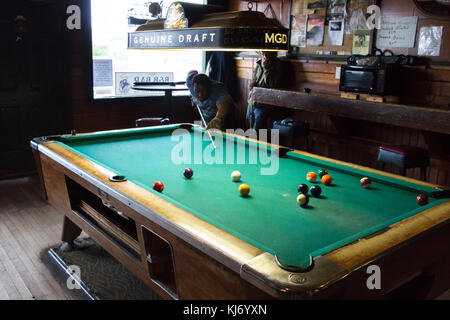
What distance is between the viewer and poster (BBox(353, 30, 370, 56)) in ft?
15.0

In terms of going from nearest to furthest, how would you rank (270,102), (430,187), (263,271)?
(263,271)
(430,187)
(270,102)

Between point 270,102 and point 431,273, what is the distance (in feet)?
A: 11.6

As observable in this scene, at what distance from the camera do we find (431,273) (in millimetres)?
1717

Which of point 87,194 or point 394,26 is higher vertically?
point 394,26

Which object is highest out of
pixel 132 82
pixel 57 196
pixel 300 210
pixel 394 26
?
pixel 394 26

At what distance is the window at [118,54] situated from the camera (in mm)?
5312

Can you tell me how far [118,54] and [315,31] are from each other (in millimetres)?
2655

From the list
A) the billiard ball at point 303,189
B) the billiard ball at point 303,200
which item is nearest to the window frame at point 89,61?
the billiard ball at point 303,189

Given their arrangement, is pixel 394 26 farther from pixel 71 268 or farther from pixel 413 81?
pixel 71 268

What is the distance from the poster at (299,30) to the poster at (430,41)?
61.5 inches

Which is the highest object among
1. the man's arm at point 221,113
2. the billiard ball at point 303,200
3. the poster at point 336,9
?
the poster at point 336,9

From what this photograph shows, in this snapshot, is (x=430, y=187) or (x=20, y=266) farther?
(x=20, y=266)

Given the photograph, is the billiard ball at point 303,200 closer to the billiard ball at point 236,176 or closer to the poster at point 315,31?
the billiard ball at point 236,176

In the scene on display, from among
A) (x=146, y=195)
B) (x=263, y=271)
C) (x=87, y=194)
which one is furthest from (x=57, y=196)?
(x=263, y=271)
